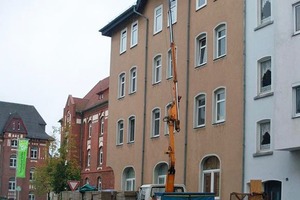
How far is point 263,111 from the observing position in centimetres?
2891

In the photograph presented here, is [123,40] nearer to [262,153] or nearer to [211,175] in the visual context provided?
[211,175]

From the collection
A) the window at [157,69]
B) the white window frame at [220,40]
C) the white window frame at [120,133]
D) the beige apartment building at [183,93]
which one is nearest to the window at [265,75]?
the beige apartment building at [183,93]

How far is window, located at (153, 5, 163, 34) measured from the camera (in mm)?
40031

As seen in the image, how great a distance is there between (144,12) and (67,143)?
61.5 feet

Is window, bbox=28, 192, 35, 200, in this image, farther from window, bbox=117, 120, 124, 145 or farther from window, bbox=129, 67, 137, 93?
window, bbox=129, 67, 137, 93

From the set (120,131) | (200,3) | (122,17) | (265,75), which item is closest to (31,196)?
(120,131)

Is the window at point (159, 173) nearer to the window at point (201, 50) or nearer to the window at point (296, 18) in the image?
the window at point (201, 50)

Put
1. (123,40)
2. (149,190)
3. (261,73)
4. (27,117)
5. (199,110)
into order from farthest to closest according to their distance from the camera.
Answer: (27,117) → (123,40) → (199,110) → (261,73) → (149,190)

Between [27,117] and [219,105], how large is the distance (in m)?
77.8

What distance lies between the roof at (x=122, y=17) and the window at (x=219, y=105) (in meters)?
12.1

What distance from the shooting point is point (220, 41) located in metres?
33.3

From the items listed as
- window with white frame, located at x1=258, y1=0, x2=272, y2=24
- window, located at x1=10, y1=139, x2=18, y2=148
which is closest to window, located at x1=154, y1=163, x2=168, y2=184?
window with white frame, located at x1=258, y1=0, x2=272, y2=24

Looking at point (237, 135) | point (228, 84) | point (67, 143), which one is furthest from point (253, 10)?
point (67, 143)

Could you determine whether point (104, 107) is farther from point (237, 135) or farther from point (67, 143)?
point (237, 135)
